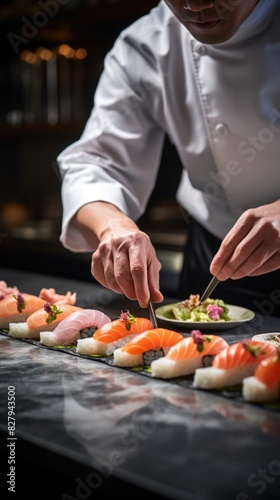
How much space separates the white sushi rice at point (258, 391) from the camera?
149 centimetres

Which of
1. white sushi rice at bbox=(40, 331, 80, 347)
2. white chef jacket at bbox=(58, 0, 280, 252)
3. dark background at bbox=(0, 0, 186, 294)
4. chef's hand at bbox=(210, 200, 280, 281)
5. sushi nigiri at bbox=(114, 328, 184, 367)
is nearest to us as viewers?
sushi nigiri at bbox=(114, 328, 184, 367)

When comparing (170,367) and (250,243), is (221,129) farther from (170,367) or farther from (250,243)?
(170,367)

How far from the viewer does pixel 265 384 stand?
58.6 inches

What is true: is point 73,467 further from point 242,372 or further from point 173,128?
point 173,128

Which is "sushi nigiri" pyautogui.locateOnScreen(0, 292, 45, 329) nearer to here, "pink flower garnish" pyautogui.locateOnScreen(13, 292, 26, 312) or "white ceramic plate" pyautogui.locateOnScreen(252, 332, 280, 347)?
"pink flower garnish" pyautogui.locateOnScreen(13, 292, 26, 312)

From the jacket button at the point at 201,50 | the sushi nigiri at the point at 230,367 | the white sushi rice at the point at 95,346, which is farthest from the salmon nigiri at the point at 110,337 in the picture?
the jacket button at the point at 201,50

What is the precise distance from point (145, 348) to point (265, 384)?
0.38 m

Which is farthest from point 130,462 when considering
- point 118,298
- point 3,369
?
point 118,298

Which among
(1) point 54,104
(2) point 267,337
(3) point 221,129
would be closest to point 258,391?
(2) point 267,337

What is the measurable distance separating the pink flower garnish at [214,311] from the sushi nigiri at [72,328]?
33cm

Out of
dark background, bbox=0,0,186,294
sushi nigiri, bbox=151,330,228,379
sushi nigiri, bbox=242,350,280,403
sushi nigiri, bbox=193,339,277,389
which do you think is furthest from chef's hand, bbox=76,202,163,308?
dark background, bbox=0,0,186,294

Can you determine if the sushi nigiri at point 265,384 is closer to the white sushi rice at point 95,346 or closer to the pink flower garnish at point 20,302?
the white sushi rice at point 95,346

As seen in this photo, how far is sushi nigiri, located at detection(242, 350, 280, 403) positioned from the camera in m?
1.49

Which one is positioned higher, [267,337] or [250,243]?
[250,243]
